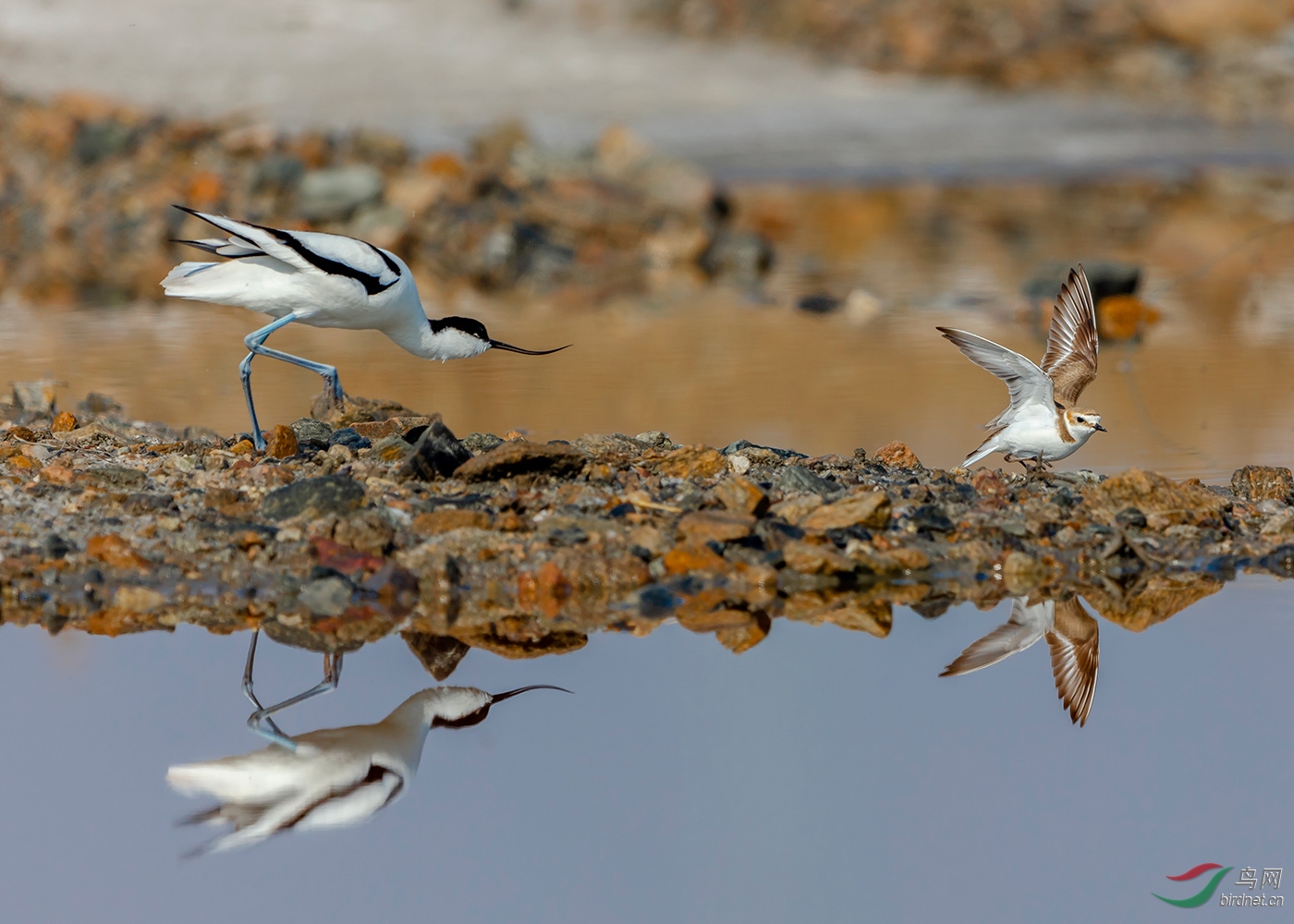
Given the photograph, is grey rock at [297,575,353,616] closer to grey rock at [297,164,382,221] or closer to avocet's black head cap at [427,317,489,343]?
avocet's black head cap at [427,317,489,343]

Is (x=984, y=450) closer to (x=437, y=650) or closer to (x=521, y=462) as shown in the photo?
(x=521, y=462)

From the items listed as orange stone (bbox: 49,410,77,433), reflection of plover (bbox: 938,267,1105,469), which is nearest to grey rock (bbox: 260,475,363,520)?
orange stone (bbox: 49,410,77,433)

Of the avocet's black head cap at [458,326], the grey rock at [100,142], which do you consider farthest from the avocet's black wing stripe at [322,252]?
the grey rock at [100,142]

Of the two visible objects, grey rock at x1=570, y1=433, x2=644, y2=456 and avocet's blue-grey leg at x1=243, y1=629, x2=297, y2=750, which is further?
grey rock at x1=570, y1=433, x2=644, y2=456

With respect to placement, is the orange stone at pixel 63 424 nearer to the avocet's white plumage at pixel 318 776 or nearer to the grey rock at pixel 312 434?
the grey rock at pixel 312 434

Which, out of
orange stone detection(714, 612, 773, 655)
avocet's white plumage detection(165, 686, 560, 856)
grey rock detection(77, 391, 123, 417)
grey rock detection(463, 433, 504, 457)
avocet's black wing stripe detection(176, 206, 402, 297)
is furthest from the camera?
grey rock detection(77, 391, 123, 417)

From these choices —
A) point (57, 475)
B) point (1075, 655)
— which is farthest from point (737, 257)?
point (1075, 655)
